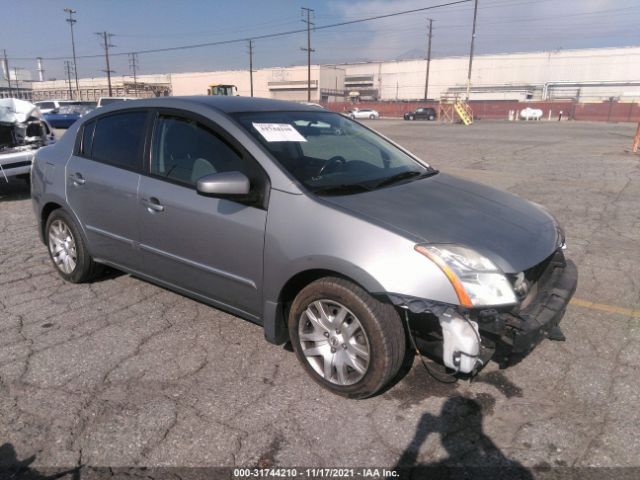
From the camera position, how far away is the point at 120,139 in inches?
148

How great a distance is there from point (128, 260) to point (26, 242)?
9.15 ft

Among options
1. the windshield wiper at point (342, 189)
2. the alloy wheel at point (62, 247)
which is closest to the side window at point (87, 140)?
the alloy wheel at point (62, 247)

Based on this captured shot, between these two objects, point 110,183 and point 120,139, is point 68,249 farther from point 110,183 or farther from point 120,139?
point 120,139

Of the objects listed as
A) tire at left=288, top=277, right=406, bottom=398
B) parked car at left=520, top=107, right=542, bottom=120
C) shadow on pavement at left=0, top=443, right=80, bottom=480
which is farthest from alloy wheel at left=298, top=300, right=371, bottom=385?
parked car at left=520, top=107, right=542, bottom=120

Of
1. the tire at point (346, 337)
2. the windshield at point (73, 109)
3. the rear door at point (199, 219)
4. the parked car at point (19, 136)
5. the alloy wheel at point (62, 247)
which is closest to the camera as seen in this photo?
the tire at point (346, 337)

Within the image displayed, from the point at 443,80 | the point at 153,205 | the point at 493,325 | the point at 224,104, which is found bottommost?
the point at 493,325

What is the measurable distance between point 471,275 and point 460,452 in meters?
0.85

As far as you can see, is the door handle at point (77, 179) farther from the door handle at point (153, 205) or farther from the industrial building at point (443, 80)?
the industrial building at point (443, 80)

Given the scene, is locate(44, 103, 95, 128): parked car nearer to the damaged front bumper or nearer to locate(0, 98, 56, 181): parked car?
locate(0, 98, 56, 181): parked car

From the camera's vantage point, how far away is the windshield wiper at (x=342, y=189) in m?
2.84

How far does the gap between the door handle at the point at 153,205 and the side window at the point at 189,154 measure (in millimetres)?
181

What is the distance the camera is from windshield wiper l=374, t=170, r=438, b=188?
321 centimetres

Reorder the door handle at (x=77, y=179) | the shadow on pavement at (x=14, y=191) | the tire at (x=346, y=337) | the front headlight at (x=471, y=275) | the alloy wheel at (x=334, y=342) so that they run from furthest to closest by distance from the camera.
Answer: the shadow on pavement at (x=14, y=191) < the door handle at (x=77, y=179) < the alloy wheel at (x=334, y=342) < the tire at (x=346, y=337) < the front headlight at (x=471, y=275)

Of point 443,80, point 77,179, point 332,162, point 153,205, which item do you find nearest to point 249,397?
point 153,205
